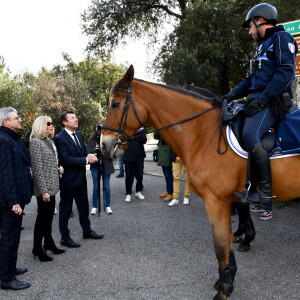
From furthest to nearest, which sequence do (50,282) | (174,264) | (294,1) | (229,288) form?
(294,1) → (174,264) → (50,282) → (229,288)

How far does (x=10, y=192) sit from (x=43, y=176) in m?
0.80

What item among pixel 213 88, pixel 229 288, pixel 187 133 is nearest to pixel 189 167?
pixel 187 133

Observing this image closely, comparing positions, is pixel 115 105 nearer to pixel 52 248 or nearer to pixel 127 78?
pixel 127 78

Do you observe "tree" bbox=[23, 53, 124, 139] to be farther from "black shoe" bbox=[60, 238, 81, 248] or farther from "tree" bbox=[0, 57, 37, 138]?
"black shoe" bbox=[60, 238, 81, 248]

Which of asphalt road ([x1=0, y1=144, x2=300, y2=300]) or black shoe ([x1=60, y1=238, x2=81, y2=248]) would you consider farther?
black shoe ([x1=60, y1=238, x2=81, y2=248])

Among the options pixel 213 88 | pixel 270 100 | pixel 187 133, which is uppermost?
pixel 213 88

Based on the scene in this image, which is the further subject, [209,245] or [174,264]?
[209,245]

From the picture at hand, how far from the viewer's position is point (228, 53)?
12.6 m

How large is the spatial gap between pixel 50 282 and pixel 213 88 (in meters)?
10.8

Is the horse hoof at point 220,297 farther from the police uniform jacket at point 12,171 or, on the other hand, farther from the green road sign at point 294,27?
the green road sign at point 294,27

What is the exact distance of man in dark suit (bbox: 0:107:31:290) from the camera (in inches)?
141

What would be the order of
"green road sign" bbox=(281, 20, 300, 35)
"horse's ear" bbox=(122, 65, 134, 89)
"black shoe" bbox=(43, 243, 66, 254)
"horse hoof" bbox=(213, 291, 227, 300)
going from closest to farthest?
1. "horse hoof" bbox=(213, 291, 227, 300)
2. "horse's ear" bbox=(122, 65, 134, 89)
3. "black shoe" bbox=(43, 243, 66, 254)
4. "green road sign" bbox=(281, 20, 300, 35)

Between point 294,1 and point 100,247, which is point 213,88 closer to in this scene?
point 294,1

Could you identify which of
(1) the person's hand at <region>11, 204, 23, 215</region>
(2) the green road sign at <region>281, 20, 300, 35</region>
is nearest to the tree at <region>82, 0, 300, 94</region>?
(2) the green road sign at <region>281, 20, 300, 35</region>
